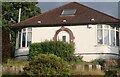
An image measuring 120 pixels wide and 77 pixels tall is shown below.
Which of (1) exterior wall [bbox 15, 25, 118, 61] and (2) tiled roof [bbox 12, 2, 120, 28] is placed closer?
(1) exterior wall [bbox 15, 25, 118, 61]

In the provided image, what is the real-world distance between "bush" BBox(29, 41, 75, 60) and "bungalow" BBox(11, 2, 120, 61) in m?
2.54

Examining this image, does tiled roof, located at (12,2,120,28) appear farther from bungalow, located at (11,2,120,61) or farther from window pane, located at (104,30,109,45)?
window pane, located at (104,30,109,45)

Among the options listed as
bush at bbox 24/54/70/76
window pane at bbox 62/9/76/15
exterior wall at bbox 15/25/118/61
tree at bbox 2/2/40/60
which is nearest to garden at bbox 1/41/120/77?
bush at bbox 24/54/70/76

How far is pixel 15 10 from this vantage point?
53.7m

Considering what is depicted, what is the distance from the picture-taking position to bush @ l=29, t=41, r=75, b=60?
3597 cm

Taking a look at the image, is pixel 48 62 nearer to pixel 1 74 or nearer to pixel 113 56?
pixel 1 74

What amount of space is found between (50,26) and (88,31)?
376 cm

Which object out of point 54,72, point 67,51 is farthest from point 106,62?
point 54,72

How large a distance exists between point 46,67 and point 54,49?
8.40 meters

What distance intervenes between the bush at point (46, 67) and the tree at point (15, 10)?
2445 cm

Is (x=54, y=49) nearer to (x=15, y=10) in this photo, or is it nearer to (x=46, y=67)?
(x=46, y=67)

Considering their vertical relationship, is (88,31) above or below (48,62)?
above

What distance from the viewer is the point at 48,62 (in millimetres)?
28141

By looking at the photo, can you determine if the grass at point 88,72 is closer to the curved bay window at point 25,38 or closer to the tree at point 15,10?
the curved bay window at point 25,38
